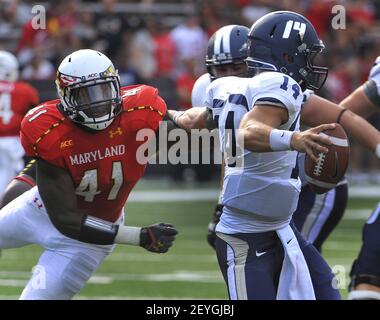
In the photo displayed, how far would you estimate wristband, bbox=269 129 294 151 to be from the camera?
412cm

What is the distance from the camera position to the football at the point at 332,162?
4.42 m

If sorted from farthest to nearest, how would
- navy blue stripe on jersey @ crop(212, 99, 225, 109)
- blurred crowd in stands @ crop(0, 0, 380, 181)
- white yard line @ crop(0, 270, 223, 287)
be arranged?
blurred crowd in stands @ crop(0, 0, 380, 181) < white yard line @ crop(0, 270, 223, 287) < navy blue stripe on jersey @ crop(212, 99, 225, 109)

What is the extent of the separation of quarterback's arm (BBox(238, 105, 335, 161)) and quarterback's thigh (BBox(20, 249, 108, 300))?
1.30 meters

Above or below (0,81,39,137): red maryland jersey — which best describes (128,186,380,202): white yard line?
below

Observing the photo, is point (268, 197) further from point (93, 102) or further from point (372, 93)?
point (372, 93)

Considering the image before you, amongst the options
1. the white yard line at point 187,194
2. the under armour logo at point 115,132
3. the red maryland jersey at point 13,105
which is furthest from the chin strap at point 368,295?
the white yard line at point 187,194

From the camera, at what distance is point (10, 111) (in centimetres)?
921

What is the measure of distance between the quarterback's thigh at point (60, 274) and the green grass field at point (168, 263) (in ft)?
4.39

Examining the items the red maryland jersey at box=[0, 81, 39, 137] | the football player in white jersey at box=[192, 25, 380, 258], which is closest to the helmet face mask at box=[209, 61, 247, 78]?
the football player in white jersey at box=[192, 25, 380, 258]

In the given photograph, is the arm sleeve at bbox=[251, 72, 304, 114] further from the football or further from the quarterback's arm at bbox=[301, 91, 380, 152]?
the quarterback's arm at bbox=[301, 91, 380, 152]

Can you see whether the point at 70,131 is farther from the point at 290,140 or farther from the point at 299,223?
the point at 299,223

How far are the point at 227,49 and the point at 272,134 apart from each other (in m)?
2.03

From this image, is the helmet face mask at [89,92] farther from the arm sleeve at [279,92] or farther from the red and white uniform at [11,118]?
the red and white uniform at [11,118]
